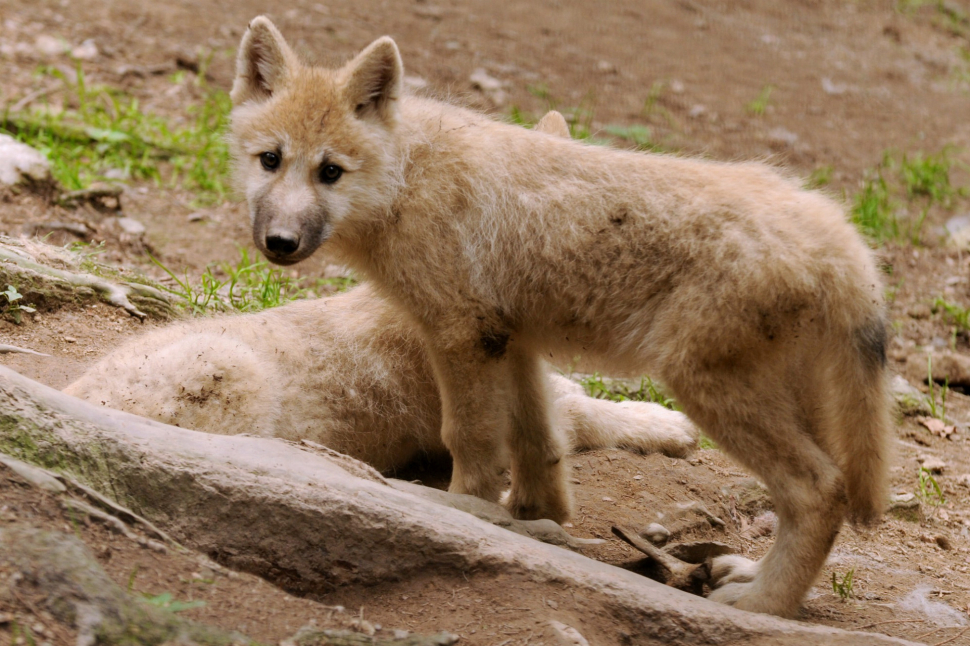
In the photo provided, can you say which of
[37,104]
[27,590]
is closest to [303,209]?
[27,590]

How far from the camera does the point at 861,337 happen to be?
425cm

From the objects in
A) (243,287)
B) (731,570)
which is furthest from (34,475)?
(243,287)

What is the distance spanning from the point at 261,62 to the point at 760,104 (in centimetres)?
812

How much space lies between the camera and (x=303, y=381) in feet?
17.4

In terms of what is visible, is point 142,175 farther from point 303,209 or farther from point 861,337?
point 861,337

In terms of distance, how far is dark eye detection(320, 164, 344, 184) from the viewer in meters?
4.69

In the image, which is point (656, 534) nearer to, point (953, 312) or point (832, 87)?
point (953, 312)

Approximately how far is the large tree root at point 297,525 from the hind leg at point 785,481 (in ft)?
1.65

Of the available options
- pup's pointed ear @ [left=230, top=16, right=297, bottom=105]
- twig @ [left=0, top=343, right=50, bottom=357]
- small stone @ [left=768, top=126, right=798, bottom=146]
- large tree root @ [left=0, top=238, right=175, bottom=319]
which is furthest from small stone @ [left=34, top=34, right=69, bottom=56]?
small stone @ [left=768, top=126, right=798, bottom=146]

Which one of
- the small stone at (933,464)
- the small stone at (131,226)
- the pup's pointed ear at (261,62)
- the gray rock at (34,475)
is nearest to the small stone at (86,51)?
the small stone at (131,226)

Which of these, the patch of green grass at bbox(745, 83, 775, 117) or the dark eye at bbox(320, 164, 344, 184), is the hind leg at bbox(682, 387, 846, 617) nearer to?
the dark eye at bbox(320, 164, 344, 184)

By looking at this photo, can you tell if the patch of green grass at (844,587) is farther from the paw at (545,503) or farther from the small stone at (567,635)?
the small stone at (567,635)

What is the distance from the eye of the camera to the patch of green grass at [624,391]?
23.2 feet

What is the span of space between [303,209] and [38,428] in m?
1.66
